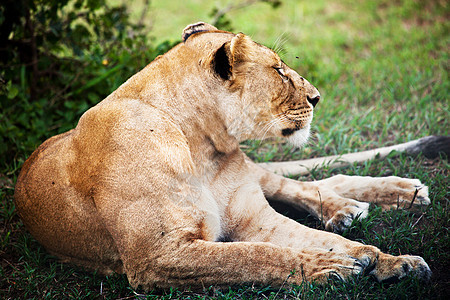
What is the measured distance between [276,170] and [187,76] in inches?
52.5

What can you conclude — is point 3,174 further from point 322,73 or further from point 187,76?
point 322,73

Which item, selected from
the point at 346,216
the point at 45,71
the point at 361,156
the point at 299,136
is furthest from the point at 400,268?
the point at 45,71

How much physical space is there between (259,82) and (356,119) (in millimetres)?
2047

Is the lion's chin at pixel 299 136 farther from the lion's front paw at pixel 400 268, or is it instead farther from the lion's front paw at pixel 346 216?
the lion's front paw at pixel 400 268

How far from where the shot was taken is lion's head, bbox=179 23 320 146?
233 cm

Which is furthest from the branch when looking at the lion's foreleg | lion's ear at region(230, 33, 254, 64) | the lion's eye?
lion's ear at region(230, 33, 254, 64)

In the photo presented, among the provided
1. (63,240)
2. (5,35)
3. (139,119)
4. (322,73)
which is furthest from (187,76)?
(322,73)

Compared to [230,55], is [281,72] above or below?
below

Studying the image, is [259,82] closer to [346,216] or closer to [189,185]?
[189,185]

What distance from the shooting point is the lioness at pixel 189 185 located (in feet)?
7.23

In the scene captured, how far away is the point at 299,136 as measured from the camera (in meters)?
2.67

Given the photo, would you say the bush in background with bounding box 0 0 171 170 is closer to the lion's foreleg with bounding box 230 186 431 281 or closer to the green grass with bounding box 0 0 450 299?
the green grass with bounding box 0 0 450 299

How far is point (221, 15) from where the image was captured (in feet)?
15.2

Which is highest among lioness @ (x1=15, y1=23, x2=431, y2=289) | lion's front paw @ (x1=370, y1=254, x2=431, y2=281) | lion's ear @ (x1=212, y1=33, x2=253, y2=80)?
lion's ear @ (x1=212, y1=33, x2=253, y2=80)
